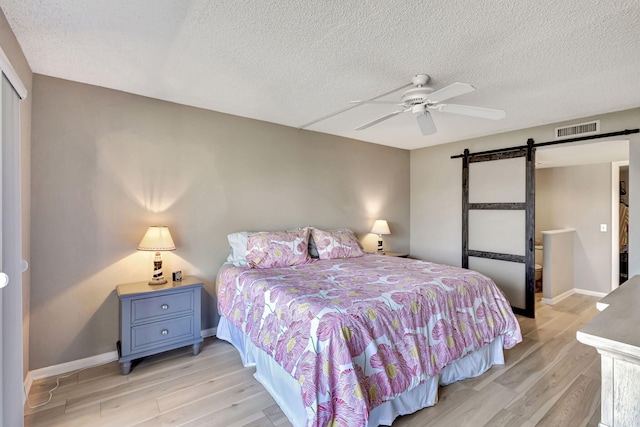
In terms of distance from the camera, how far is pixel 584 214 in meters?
4.86

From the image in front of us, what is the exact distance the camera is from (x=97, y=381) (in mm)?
2408

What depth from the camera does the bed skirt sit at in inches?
73.2

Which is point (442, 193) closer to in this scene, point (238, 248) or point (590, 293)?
point (590, 293)

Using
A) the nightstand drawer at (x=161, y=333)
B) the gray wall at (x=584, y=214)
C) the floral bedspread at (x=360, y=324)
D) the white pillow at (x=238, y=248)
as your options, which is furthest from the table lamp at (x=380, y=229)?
the gray wall at (x=584, y=214)

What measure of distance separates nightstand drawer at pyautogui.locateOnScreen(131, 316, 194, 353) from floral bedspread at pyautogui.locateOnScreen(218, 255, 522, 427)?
1.18 ft

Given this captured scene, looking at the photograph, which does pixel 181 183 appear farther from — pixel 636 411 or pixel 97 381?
pixel 636 411

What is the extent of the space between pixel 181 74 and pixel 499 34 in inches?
90.4

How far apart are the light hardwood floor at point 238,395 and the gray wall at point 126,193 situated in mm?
499

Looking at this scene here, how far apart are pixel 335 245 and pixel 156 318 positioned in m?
1.96

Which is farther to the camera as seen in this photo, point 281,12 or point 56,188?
point 56,188

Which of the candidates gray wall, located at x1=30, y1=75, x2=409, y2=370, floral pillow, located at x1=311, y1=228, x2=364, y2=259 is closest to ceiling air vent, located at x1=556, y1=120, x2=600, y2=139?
floral pillow, located at x1=311, y1=228, x2=364, y2=259

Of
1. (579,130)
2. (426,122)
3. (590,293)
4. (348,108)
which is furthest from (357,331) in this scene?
(590,293)

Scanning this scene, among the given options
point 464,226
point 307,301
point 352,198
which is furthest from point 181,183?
point 464,226

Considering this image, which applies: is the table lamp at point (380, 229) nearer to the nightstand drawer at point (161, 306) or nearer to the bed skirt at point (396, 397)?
the bed skirt at point (396, 397)
